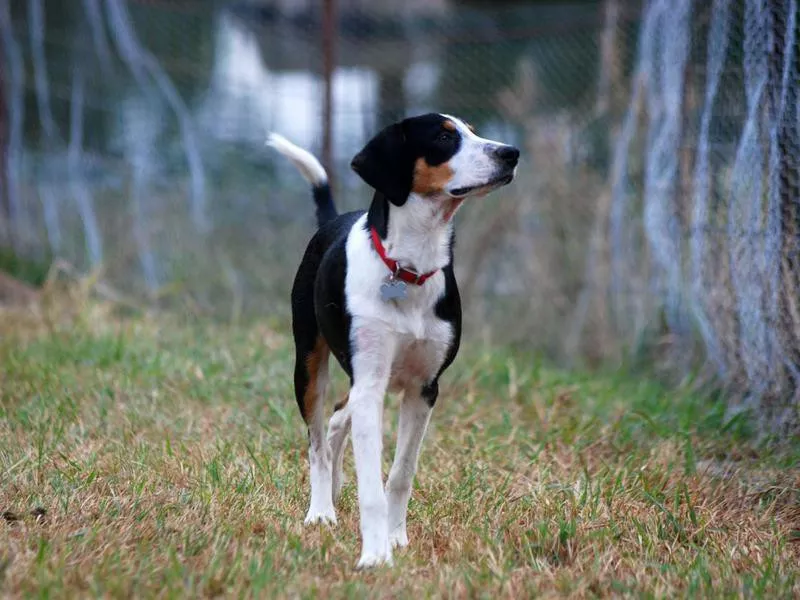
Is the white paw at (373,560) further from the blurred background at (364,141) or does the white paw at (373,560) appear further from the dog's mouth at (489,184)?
the blurred background at (364,141)

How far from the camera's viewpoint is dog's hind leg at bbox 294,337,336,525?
136 inches

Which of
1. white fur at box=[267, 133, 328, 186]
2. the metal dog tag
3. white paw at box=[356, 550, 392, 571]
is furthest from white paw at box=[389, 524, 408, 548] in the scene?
white fur at box=[267, 133, 328, 186]

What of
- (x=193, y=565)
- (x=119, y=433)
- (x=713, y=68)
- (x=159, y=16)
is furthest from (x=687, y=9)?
(x=159, y=16)

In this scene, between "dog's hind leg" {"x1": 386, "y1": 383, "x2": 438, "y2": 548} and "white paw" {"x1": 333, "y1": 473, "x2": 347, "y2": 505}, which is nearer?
"dog's hind leg" {"x1": 386, "y1": 383, "x2": 438, "y2": 548}

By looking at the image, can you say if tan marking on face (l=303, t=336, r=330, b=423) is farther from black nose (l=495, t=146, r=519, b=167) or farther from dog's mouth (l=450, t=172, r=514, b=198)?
black nose (l=495, t=146, r=519, b=167)

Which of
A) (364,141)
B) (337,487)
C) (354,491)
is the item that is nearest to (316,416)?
(337,487)

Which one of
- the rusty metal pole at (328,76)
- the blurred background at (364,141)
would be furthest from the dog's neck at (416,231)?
the rusty metal pole at (328,76)

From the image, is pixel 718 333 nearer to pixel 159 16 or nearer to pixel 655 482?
pixel 655 482

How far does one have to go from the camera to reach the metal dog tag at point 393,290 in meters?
3.10

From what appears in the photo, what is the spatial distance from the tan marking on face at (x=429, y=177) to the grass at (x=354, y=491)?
40.7 inches

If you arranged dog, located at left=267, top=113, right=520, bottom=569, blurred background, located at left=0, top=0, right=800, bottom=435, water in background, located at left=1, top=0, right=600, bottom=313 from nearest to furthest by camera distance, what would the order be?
dog, located at left=267, top=113, right=520, bottom=569 < blurred background, located at left=0, top=0, right=800, bottom=435 < water in background, located at left=1, top=0, right=600, bottom=313

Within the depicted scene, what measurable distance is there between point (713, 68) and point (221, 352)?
2847 millimetres

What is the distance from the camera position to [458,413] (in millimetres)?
4859

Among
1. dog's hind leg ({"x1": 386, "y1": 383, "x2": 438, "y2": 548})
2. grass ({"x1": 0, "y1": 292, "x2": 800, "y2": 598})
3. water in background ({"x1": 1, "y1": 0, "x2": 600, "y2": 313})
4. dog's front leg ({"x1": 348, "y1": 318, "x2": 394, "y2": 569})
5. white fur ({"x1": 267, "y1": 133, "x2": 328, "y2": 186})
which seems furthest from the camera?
water in background ({"x1": 1, "y1": 0, "x2": 600, "y2": 313})
